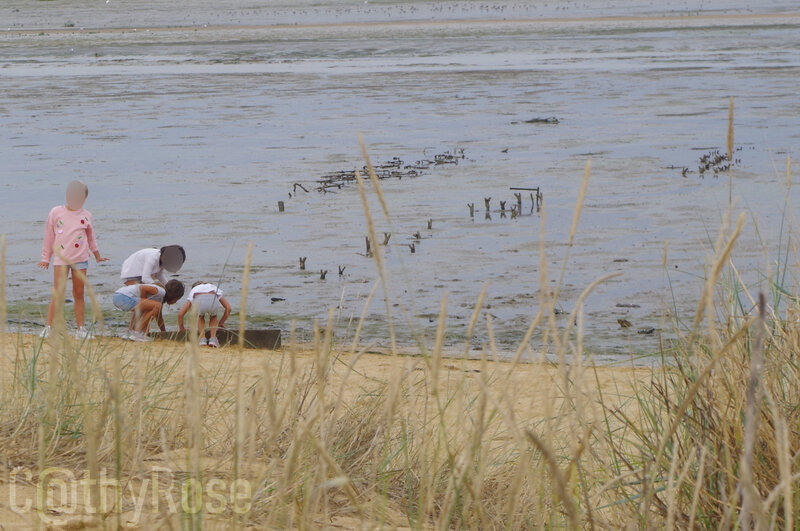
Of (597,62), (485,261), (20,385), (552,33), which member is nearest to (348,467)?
(20,385)

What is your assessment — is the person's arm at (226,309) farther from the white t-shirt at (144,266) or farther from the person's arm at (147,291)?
the white t-shirt at (144,266)

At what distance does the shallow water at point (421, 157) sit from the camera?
1062cm

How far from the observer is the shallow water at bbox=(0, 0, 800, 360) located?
10617 millimetres

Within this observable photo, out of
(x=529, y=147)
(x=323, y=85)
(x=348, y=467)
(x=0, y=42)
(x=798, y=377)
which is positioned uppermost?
(x=0, y=42)

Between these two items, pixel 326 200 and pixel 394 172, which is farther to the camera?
pixel 394 172

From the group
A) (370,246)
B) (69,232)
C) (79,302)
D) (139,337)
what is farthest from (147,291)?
(139,337)

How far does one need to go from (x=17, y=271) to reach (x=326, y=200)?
14.8 feet

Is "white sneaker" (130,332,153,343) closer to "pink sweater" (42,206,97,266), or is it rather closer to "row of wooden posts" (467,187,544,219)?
"pink sweater" (42,206,97,266)

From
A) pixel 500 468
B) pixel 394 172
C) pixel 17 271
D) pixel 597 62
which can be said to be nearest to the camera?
pixel 500 468

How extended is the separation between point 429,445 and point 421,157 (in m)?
14.5

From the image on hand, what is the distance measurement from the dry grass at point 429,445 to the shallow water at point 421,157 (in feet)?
1.13

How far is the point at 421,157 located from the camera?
18094 millimetres

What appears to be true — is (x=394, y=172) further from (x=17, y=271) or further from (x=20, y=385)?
(x=20, y=385)

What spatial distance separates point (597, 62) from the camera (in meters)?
35.2
